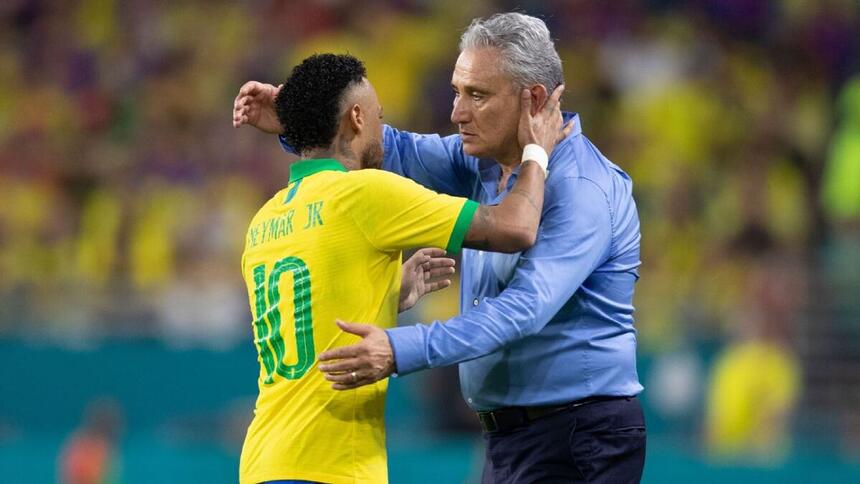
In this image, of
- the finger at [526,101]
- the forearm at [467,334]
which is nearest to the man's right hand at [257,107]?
the finger at [526,101]

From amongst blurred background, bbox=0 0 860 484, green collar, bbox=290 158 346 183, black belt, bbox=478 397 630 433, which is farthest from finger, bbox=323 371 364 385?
blurred background, bbox=0 0 860 484

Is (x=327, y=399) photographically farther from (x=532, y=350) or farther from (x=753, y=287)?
(x=753, y=287)

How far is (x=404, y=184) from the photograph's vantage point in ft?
13.6

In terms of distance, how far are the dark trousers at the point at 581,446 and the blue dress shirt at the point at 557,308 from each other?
0.06 meters

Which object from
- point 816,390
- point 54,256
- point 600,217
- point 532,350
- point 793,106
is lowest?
point 816,390

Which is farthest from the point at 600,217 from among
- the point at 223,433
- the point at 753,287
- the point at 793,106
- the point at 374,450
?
the point at 793,106

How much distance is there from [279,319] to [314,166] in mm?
445

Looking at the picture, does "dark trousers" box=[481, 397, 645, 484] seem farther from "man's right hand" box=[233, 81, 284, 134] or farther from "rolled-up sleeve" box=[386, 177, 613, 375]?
"man's right hand" box=[233, 81, 284, 134]

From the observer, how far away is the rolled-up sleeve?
4086 millimetres

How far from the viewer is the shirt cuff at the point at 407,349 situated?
4.03m

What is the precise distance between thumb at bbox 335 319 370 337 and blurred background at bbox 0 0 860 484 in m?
4.10

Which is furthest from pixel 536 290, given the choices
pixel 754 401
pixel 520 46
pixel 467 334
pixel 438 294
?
pixel 438 294

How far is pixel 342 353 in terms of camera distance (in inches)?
155

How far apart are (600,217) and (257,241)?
100 cm
